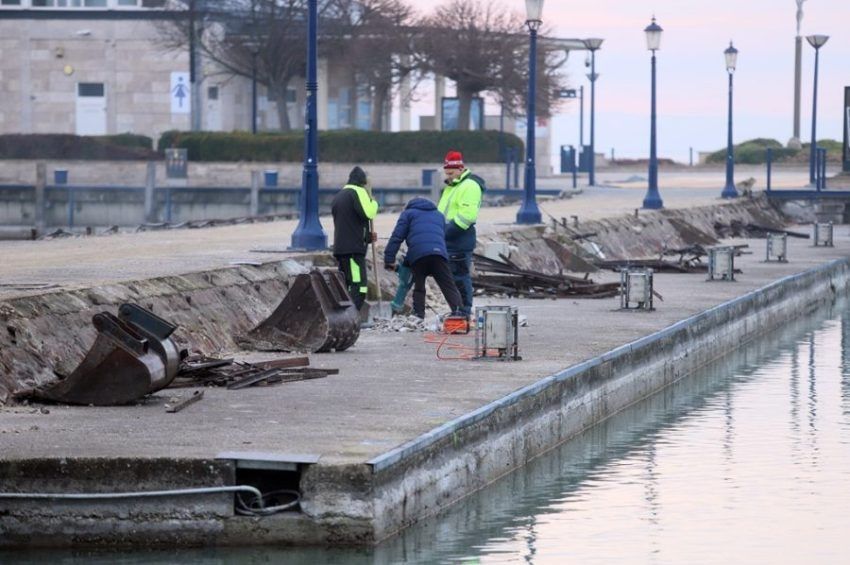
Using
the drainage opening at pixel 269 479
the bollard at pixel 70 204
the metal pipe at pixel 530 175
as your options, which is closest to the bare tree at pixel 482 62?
the bollard at pixel 70 204

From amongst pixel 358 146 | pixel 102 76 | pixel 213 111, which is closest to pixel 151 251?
pixel 358 146

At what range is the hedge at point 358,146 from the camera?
6931 cm

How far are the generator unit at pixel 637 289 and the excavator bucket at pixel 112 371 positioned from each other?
10.4 m

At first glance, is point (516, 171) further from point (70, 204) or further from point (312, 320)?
point (312, 320)

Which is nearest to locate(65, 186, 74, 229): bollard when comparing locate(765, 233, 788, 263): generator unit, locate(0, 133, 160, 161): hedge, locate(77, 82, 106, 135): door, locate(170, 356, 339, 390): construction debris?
locate(0, 133, 160, 161): hedge

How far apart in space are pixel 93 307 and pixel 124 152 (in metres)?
57.7

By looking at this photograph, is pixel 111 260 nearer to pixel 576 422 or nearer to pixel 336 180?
pixel 576 422

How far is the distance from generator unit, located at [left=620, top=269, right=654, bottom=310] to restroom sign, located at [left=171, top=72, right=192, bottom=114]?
58.4m

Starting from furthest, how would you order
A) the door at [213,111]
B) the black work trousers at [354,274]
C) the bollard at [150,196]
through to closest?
the door at [213,111] → the bollard at [150,196] → the black work trousers at [354,274]

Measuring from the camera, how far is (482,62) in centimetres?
7400

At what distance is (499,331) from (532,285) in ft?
28.6

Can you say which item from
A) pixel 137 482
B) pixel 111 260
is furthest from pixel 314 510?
pixel 111 260

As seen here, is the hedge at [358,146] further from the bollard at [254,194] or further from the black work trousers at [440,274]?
the black work trousers at [440,274]

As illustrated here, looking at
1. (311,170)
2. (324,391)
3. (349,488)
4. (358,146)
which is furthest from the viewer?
(358,146)
